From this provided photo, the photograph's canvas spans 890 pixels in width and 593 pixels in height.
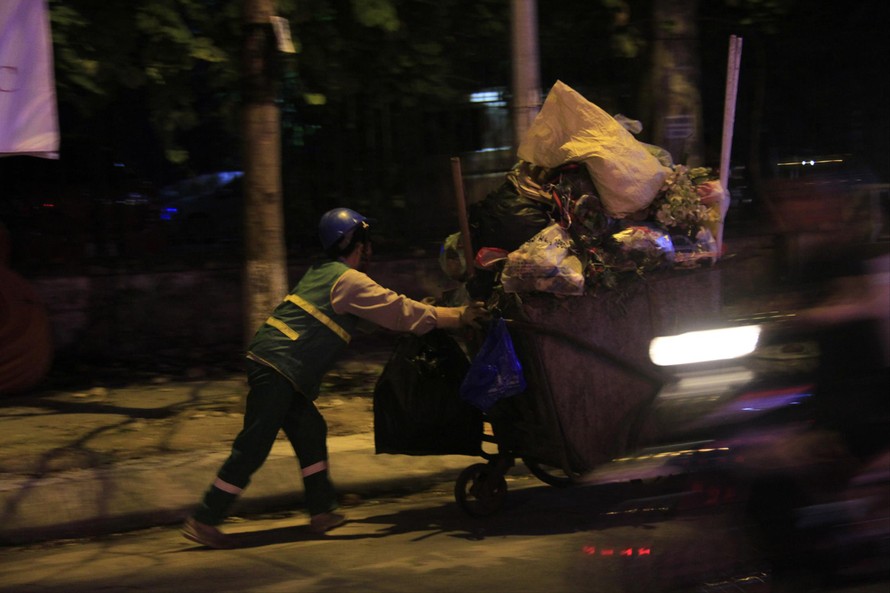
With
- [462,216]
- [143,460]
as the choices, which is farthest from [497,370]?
[143,460]

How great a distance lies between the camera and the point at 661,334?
5.80m

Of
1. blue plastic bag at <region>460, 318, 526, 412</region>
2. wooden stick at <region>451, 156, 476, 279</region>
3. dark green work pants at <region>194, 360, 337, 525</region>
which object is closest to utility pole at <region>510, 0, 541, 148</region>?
wooden stick at <region>451, 156, 476, 279</region>

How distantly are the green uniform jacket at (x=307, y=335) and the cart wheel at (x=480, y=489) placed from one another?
38.6 inches

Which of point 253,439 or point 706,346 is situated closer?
point 706,346

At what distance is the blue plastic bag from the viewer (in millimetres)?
5430

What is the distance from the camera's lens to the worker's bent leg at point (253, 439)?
5543 mm

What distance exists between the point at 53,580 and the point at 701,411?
10.4 ft

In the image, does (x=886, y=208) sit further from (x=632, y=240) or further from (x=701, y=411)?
(x=701, y=411)

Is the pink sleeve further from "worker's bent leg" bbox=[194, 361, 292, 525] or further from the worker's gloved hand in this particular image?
"worker's bent leg" bbox=[194, 361, 292, 525]

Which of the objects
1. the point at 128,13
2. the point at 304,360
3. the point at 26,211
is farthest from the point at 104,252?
the point at 304,360

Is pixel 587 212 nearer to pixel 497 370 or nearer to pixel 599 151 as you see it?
pixel 599 151

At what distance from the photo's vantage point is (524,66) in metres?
7.69

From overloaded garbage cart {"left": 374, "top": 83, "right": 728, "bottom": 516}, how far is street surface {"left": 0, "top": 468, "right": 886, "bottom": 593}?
0.38m

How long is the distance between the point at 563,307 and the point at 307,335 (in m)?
1.34
